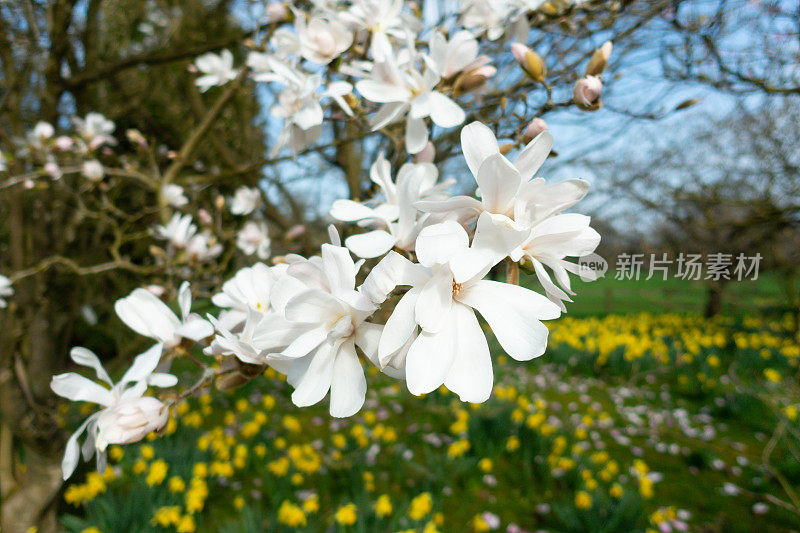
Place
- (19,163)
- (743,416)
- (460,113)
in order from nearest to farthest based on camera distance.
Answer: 1. (460,113)
2. (19,163)
3. (743,416)

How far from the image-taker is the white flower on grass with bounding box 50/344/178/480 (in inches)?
25.5

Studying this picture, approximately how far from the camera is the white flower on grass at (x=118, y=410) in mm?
649

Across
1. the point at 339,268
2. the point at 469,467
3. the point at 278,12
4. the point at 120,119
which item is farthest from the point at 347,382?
the point at 120,119

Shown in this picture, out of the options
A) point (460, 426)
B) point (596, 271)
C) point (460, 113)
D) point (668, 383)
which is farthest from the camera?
point (668, 383)

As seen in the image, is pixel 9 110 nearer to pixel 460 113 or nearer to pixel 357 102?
pixel 357 102

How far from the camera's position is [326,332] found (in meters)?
0.56

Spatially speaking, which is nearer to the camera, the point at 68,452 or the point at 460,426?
the point at 68,452

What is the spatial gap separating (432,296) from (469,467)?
2311 millimetres

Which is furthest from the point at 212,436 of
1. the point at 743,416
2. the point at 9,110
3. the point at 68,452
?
the point at 743,416

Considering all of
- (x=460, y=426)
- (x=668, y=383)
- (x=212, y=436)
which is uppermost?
(x=212, y=436)

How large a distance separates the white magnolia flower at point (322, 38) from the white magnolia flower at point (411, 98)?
0.21m

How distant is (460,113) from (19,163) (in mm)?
2169

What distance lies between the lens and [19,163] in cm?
193

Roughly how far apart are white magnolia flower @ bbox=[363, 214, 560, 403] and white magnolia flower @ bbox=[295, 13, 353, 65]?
718 millimetres
